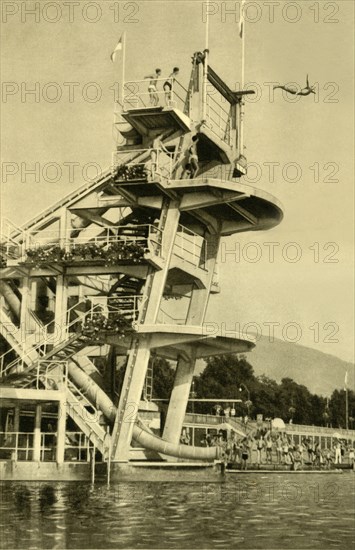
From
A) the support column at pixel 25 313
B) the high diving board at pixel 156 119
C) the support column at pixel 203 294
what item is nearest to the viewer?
the high diving board at pixel 156 119

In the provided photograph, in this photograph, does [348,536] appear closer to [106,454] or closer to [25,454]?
[106,454]

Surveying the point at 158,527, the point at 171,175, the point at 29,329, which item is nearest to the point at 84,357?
the point at 29,329

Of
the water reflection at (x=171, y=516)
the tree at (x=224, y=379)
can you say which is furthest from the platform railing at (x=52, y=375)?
the tree at (x=224, y=379)

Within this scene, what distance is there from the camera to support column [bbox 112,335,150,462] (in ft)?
152

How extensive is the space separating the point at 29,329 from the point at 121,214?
823 cm

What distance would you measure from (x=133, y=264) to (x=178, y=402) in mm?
9568

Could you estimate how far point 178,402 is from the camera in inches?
2073

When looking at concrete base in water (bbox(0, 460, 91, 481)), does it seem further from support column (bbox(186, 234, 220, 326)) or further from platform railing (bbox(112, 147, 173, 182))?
platform railing (bbox(112, 147, 173, 182))

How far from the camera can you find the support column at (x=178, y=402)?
5209cm

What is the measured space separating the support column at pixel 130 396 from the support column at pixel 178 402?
5.58 metres

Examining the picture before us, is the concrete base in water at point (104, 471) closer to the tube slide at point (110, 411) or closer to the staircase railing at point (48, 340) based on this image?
the tube slide at point (110, 411)

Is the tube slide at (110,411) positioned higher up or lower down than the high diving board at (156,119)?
lower down

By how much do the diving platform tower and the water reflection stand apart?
5895mm

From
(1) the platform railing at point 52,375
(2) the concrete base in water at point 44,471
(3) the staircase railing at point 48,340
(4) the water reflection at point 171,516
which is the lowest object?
(4) the water reflection at point 171,516
